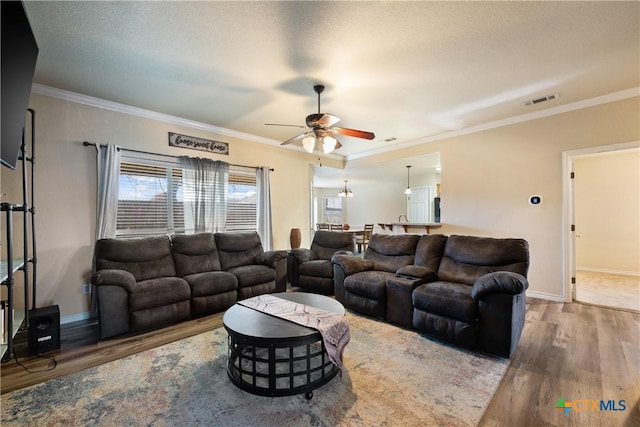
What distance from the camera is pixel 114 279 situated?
113 inches

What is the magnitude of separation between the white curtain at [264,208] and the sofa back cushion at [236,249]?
57cm

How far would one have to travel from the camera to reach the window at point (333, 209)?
12167mm

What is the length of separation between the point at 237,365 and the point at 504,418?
1.81 m

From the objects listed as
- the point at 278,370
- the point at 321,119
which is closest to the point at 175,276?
the point at 278,370

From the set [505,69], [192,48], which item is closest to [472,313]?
[505,69]

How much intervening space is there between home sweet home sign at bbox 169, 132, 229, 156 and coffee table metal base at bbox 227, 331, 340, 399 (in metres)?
3.32

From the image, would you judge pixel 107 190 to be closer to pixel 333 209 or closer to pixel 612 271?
pixel 612 271

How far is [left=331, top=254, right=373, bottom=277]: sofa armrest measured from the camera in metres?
3.62

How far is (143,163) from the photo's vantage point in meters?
3.98

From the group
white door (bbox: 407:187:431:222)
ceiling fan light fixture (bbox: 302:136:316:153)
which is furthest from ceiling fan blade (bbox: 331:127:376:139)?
white door (bbox: 407:187:431:222)

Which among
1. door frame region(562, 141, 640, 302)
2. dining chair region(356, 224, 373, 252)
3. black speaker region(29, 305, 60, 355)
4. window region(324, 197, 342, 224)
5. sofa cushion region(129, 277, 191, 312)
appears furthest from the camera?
window region(324, 197, 342, 224)

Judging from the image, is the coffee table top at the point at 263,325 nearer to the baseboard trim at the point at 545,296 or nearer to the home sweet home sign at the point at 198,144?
the home sweet home sign at the point at 198,144

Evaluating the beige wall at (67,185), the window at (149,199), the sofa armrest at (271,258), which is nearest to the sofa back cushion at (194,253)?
the window at (149,199)

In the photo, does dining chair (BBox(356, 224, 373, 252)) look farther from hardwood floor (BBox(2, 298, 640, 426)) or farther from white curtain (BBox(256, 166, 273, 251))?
hardwood floor (BBox(2, 298, 640, 426))
